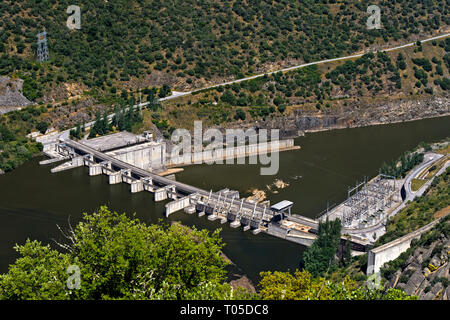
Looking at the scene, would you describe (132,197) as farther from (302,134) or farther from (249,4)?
(249,4)

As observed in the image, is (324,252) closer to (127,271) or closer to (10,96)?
(127,271)

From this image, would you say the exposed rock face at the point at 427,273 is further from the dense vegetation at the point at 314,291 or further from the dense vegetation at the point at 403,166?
the dense vegetation at the point at 403,166

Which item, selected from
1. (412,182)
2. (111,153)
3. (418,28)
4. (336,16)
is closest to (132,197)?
(111,153)

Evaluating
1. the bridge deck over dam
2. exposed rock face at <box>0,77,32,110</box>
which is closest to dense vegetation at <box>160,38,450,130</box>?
the bridge deck over dam

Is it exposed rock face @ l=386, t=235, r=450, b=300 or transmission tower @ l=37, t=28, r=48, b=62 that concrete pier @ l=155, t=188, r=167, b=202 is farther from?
transmission tower @ l=37, t=28, r=48, b=62
